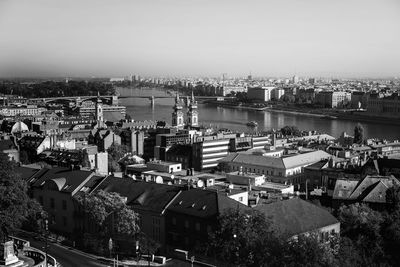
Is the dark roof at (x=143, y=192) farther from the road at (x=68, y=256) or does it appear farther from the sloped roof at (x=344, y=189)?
the sloped roof at (x=344, y=189)

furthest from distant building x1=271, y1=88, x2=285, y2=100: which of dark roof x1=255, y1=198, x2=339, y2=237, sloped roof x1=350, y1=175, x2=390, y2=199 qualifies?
dark roof x1=255, y1=198, x2=339, y2=237

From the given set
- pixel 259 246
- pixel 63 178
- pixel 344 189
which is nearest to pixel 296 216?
pixel 259 246

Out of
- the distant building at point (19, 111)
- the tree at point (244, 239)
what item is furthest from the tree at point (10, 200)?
the distant building at point (19, 111)

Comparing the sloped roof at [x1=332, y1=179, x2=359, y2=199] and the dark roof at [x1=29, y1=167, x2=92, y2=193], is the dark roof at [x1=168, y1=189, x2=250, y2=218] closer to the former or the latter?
the dark roof at [x1=29, y1=167, x2=92, y2=193]

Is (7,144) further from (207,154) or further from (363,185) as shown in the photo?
(363,185)

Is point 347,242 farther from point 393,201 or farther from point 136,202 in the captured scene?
point 136,202

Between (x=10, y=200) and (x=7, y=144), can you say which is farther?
(x=7, y=144)

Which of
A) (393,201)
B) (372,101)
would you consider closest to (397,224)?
(393,201)
